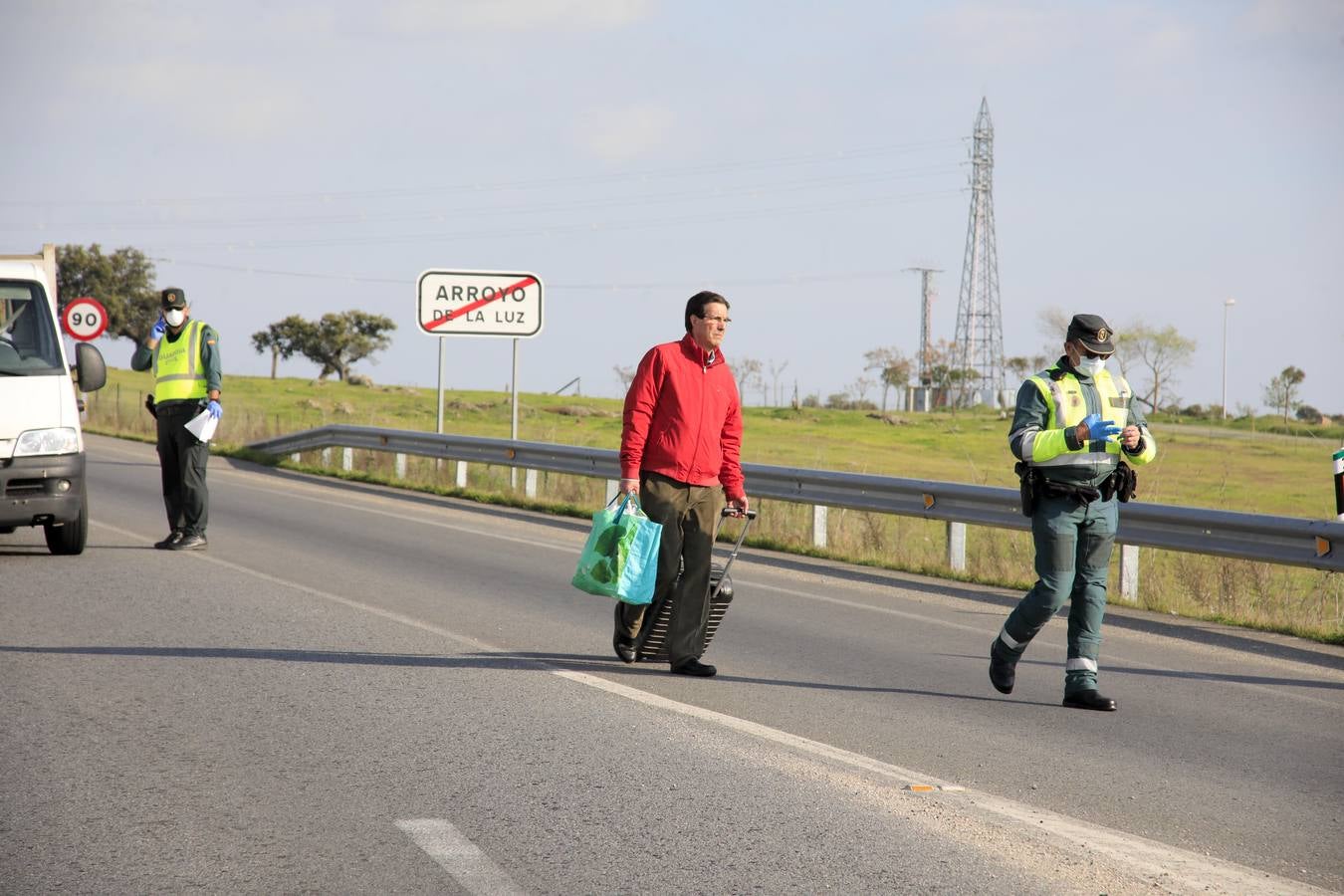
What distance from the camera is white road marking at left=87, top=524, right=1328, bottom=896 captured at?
4.59m

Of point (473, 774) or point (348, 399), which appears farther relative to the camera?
point (348, 399)

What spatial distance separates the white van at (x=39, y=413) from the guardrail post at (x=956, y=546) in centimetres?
732

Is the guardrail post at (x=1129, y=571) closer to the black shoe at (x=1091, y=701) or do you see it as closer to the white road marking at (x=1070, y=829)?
the black shoe at (x=1091, y=701)

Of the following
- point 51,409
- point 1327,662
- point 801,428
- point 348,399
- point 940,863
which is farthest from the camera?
point 348,399

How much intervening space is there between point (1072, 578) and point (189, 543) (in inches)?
320

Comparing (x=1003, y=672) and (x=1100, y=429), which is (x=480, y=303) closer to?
(x=1003, y=672)

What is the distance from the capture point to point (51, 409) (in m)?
11.3

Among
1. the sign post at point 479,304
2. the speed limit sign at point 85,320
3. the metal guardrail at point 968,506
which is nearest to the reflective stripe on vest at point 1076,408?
the metal guardrail at point 968,506

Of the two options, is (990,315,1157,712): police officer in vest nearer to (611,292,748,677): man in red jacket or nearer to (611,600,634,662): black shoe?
(611,292,748,677): man in red jacket

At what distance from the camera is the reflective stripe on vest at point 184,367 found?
1229 cm

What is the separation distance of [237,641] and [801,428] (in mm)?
43193

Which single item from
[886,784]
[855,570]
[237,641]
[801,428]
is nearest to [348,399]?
[801,428]

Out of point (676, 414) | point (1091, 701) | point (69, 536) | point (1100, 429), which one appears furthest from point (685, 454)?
point (69, 536)

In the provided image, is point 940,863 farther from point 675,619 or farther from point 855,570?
point 855,570
